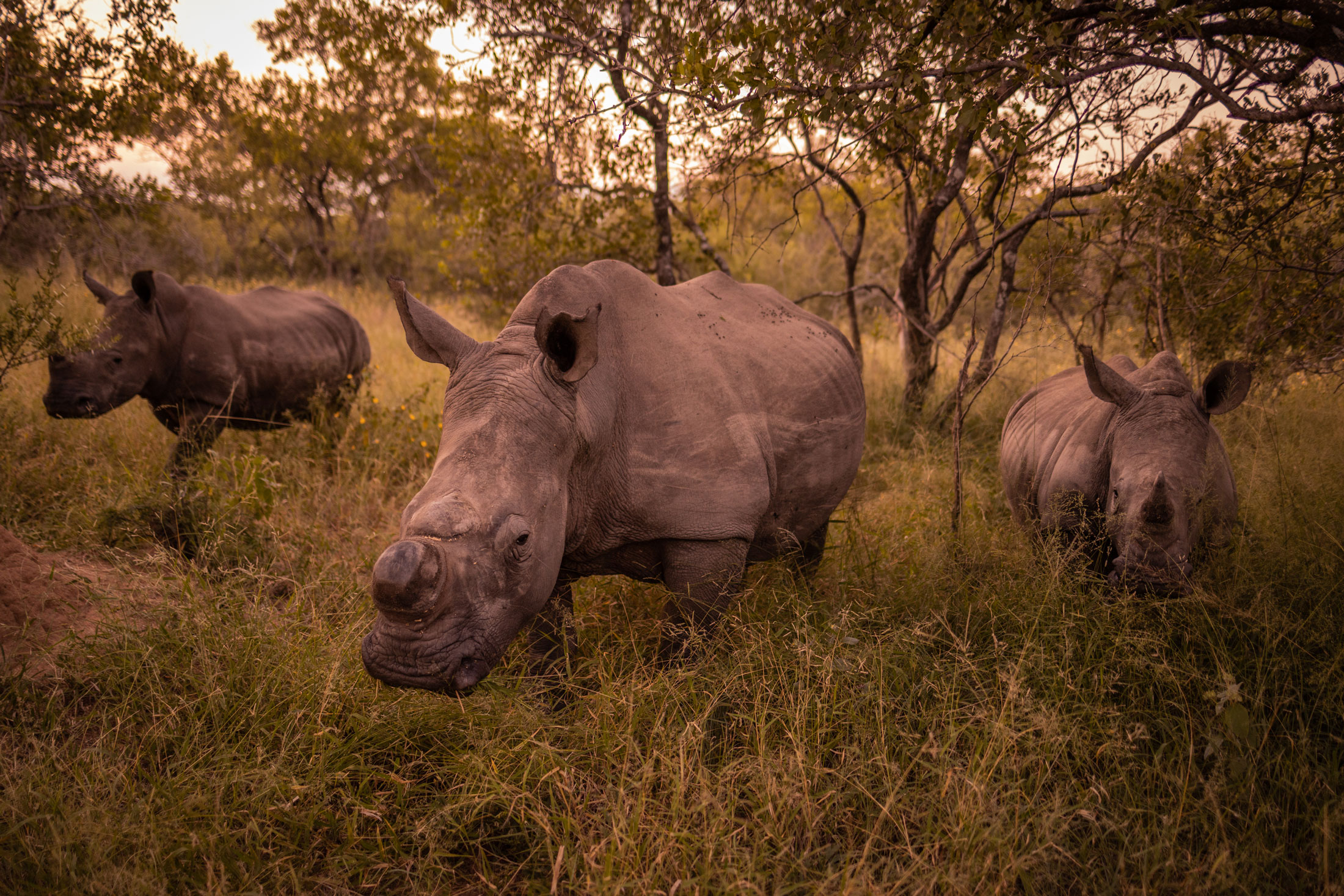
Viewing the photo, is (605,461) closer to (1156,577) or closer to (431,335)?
(431,335)

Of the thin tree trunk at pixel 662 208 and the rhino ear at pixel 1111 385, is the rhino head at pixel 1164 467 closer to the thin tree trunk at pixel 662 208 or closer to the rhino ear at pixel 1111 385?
the rhino ear at pixel 1111 385

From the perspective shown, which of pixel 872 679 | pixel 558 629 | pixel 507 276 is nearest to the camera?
pixel 872 679

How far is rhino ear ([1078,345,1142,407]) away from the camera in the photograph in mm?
3508

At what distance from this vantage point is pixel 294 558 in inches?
176

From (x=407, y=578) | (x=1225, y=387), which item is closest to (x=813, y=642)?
(x=407, y=578)

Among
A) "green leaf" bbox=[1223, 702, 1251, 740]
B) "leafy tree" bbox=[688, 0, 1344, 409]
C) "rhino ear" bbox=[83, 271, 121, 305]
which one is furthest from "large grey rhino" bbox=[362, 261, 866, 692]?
"rhino ear" bbox=[83, 271, 121, 305]

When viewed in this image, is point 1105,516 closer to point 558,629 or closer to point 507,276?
point 558,629

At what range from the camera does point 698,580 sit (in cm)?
314

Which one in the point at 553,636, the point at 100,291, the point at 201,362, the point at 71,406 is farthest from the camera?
the point at 201,362

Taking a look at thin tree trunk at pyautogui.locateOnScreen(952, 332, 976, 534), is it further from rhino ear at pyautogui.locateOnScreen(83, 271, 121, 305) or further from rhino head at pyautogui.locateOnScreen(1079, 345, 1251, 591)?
rhino ear at pyautogui.locateOnScreen(83, 271, 121, 305)

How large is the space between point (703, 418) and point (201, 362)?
17.0ft

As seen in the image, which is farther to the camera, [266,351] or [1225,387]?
[266,351]

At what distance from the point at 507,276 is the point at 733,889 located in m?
7.38

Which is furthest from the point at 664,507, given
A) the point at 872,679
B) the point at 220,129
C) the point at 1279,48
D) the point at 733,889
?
the point at 220,129
